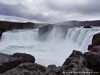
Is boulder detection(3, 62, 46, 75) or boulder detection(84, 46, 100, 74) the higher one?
boulder detection(84, 46, 100, 74)

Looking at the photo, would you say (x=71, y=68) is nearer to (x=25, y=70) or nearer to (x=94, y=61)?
(x=94, y=61)

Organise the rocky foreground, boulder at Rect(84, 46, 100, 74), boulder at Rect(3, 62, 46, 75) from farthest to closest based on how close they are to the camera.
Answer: boulder at Rect(84, 46, 100, 74) → boulder at Rect(3, 62, 46, 75) → the rocky foreground

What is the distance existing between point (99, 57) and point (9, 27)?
160ft

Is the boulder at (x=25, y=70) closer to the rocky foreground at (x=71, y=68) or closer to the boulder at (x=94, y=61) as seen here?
the rocky foreground at (x=71, y=68)

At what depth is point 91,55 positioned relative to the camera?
33.2ft

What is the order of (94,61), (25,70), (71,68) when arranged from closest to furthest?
1. (71,68)
2. (25,70)
3. (94,61)

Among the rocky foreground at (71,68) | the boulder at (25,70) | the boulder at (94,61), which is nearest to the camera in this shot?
the rocky foreground at (71,68)

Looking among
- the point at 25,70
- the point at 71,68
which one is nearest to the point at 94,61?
the point at 71,68

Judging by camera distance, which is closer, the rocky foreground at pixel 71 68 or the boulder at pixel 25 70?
the rocky foreground at pixel 71 68

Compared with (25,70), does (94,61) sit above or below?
above

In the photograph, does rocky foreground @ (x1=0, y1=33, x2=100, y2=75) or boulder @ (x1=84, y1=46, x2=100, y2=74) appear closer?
rocky foreground @ (x1=0, y1=33, x2=100, y2=75)

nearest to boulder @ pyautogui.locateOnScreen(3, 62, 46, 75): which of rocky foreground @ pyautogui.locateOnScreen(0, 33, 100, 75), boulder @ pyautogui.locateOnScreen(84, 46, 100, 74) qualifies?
rocky foreground @ pyautogui.locateOnScreen(0, 33, 100, 75)

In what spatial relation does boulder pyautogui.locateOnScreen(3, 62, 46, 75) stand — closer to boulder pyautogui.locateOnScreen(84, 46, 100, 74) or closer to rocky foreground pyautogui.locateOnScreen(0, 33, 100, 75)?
rocky foreground pyautogui.locateOnScreen(0, 33, 100, 75)

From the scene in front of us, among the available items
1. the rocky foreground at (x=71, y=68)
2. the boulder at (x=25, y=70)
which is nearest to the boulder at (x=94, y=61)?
the rocky foreground at (x=71, y=68)
